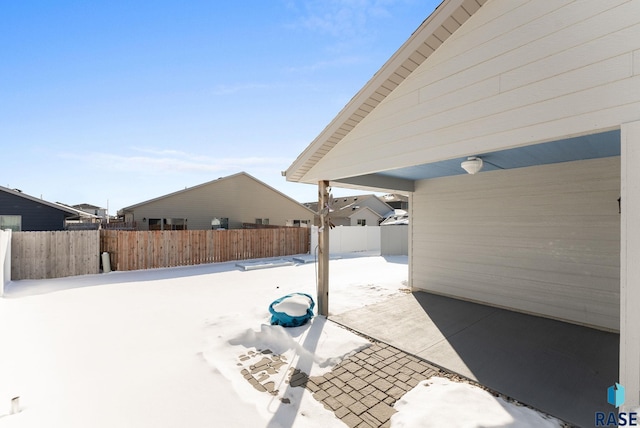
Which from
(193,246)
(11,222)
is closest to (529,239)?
(193,246)

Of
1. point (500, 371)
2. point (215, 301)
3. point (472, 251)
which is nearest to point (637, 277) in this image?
point (500, 371)

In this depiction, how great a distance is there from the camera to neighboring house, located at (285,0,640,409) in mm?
2279

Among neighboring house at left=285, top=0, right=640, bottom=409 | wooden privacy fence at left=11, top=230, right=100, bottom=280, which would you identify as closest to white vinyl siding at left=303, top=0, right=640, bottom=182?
neighboring house at left=285, top=0, right=640, bottom=409

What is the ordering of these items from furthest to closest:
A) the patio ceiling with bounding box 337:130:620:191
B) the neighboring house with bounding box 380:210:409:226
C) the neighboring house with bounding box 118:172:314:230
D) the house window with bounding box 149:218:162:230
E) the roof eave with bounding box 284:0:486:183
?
the neighboring house with bounding box 118:172:314:230 → the house window with bounding box 149:218:162:230 → the neighboring house with bounding box 380:210:409:226 → the patio ceiling with bounding box 337:130:620:191 → the roof eave with bounding box 284:0:486:183

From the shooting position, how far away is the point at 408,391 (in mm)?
3094

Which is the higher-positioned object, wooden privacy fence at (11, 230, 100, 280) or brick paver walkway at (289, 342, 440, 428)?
wooden privacy fence at (11, 230, 100, 280)

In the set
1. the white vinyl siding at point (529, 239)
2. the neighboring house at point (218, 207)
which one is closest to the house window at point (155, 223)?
the neighboring house at point (218, 207)

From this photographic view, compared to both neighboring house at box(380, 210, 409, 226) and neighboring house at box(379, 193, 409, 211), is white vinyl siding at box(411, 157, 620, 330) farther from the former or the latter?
neighboring house at box(379, 193, 409, 211)

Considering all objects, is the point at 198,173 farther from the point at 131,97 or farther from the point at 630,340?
the point at 630,340

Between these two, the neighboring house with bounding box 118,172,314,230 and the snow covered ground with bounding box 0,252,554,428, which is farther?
the neighboring house with bounding box 118,172,314,230

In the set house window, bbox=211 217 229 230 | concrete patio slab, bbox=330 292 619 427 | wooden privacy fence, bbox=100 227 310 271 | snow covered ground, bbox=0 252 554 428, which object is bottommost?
concrete patio slab, bbox=330 292 619 427

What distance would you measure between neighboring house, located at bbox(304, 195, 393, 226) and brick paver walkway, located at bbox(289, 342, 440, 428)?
2336cm

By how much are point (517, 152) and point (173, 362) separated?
19.6ft

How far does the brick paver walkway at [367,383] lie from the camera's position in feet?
8.98
